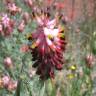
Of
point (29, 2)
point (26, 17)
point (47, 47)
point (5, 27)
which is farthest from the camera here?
point (29, 2)

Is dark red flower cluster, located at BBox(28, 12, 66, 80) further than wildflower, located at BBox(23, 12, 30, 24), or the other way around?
wildflower, located at BBox(23, 12, 30, 24)

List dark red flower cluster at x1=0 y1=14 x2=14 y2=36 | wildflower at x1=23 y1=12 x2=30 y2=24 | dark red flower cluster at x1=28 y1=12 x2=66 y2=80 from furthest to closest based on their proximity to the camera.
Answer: wildflower at x1=23 y1=12 x2=30 y2=24
dark red flower cluster at x1=0 y1=14 x2=14 y2=36
dark red flower cluster at x1=28 y1=12 x2=66 y2=80

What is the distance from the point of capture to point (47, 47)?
200 centimetres

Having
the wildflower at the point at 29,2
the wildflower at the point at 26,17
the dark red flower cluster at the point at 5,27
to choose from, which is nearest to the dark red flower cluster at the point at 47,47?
the dark red flower cluster at the point at 5,27

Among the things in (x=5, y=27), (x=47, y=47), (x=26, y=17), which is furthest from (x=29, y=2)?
(x=47, y=47)

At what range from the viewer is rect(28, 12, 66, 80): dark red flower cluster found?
6.54 ft

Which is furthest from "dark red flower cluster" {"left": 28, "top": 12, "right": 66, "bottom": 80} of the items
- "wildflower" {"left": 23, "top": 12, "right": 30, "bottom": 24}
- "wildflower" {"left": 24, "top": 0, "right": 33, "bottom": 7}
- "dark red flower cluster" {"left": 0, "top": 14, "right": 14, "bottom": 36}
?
"wildflower" {"left": 24, "top": 0, "right": 33, "bottom": 7}

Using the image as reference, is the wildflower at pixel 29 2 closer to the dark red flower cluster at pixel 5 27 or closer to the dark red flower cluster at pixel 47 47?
the dark red flower cluster at pixel 5 27

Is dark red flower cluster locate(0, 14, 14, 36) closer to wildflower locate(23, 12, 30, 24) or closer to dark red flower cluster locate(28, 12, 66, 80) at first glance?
wildflower locate(23, 12, 30, 24)

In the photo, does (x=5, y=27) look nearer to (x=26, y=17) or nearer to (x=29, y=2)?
(x=26, y=17)

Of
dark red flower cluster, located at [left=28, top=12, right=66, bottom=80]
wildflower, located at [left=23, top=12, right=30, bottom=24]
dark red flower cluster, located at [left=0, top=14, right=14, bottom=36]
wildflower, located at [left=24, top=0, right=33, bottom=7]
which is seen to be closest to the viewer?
dark red flower cluster, located at [left=28, top=12, right=66, bottom=80]

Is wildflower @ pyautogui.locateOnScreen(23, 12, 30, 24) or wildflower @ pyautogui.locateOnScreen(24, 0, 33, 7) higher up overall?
wildflower @ pyautogui.locateOnScreen(24, 0, 33, 7)

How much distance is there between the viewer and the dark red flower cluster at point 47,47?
6.54 feet

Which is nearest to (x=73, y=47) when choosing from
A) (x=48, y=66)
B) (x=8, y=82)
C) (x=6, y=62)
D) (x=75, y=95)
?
(x=6, y=62)
